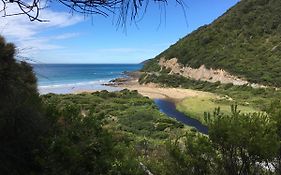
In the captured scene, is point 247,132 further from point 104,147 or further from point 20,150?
point 20,150

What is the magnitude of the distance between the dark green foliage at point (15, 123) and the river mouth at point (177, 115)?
32.5 m

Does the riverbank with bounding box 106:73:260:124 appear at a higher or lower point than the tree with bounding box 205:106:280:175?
lower

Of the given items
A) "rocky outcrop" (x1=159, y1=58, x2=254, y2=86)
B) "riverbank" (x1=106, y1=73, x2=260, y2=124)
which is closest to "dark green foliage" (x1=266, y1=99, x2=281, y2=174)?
"riverbank" (x1=106, y1=73, x2=260, y2=124)

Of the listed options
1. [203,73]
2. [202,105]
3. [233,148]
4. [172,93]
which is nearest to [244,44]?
[203,73]

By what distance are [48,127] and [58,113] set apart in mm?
839

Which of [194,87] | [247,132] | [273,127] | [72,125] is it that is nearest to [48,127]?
[72,125]

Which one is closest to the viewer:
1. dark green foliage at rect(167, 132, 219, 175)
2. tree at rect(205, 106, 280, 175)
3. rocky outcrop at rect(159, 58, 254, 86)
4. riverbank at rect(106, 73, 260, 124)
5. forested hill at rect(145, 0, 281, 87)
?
tree at rect(205, 106, 280, 175)

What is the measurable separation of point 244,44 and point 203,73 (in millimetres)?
11646

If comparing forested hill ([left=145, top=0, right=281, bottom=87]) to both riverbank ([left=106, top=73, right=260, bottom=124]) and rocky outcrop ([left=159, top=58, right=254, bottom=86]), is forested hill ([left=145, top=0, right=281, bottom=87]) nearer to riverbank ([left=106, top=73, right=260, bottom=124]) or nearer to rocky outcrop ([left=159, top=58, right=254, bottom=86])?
rocky outcrop ([left=159, top=58, right=254, bottom=86])

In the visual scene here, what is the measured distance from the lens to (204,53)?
94.1m

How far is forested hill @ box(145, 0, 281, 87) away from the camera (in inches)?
3002

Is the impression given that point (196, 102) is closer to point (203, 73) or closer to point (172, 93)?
point (172, 93)

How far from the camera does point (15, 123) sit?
6301 millimetres

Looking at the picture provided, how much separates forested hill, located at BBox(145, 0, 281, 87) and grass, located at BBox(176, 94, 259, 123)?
525 inches
